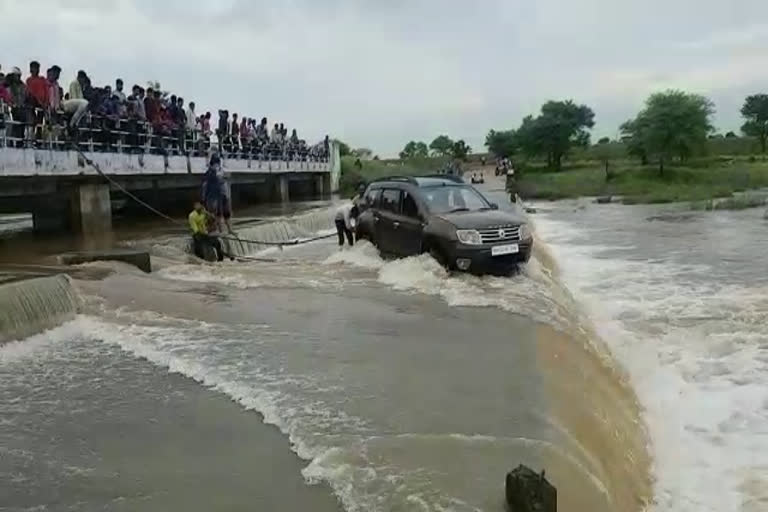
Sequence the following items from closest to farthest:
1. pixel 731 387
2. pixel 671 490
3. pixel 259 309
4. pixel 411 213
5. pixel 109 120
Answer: pixel 671 490 → pixel 731 387 → pixel 259 309 → pixel 411 213 → pixel 109 120

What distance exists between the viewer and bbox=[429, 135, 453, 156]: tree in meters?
107

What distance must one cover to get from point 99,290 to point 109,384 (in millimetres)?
3715

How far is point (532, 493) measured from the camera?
3.97 m

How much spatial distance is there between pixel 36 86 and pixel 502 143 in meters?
90.0

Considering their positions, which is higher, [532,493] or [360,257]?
[360,257]

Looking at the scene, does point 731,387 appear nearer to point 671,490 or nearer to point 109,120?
point 671,490

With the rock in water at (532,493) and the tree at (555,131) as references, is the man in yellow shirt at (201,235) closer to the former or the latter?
the rock in water at (532,493)

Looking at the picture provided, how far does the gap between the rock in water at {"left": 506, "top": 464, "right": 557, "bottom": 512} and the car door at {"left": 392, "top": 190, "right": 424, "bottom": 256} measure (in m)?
9.23

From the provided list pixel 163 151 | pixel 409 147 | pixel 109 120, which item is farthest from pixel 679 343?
pixel 409 147

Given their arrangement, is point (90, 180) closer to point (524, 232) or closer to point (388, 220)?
point (388, 220)

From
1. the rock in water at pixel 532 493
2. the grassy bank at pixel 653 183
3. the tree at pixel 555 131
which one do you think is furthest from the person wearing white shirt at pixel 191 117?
the tree at pixel 555 131

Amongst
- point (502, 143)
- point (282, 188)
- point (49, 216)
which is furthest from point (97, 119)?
point (502, 143)

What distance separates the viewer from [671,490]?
5.96 m

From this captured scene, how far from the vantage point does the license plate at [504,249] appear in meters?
12.1
